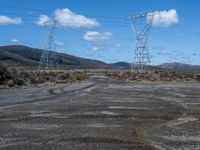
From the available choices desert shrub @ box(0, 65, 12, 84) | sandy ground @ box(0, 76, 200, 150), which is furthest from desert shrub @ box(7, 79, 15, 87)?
sandy ground @ box(0, 76, 200, 150)

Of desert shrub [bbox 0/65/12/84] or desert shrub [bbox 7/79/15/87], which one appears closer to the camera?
desert shrub [bbox 7/79/15/87]

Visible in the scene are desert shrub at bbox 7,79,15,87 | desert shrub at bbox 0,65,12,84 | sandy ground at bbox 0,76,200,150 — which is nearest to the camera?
sandy ground at bbox 0,76,200,150

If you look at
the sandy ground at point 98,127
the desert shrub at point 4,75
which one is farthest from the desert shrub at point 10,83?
the sandy ground at point 98,127

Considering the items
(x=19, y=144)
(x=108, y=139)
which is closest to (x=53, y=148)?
(x=19, y=144)

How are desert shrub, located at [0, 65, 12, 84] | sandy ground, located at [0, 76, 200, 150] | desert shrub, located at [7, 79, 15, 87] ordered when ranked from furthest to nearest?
desert shrub, located at [0, 65, 12, 84], desert shrub, located at [7, 79, 15, 87], sandy ground, located at [0, 76, 200, 150]

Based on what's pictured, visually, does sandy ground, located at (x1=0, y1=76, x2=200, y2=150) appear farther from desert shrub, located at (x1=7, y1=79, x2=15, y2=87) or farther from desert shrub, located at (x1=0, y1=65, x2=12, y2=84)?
desert shrub, located at (x1=0, y1=65, x2=12, y2=84)

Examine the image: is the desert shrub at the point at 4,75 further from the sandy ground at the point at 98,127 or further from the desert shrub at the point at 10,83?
the sandy ground at the point at 98,127

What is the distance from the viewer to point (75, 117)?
2430 cm

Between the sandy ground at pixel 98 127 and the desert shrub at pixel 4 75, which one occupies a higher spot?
the desert shrub at pixel 4 75

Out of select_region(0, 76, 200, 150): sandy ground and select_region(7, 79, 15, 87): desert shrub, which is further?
select_region(7, 79, 15, 87): desert shrub

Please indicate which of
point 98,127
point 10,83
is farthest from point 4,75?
point 98,127

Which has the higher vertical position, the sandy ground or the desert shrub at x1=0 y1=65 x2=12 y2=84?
the desert shrub at x1=0 y1=65 x2=12 y2=84

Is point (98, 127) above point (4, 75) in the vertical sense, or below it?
below

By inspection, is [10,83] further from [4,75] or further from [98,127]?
[98,127]
